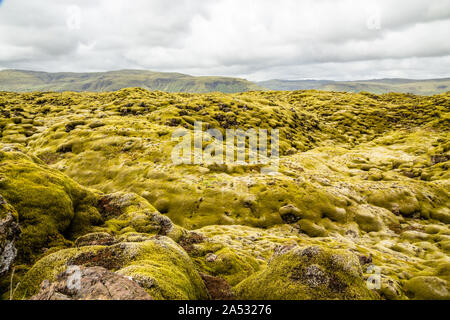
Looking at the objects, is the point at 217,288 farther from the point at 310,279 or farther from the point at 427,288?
the point at 427,288

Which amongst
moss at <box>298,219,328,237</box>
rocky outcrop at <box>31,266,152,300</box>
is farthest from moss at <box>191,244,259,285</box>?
moss at <box>298,219,328,237</box>

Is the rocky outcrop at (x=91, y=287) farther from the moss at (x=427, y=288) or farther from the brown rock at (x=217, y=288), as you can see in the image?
the moss at (x=427, y=288)

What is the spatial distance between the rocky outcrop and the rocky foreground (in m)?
0.04

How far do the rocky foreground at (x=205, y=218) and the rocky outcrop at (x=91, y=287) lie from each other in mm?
37

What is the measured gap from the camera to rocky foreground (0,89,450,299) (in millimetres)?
8727

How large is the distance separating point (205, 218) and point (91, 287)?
1935 cm

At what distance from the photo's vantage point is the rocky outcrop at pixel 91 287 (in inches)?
243

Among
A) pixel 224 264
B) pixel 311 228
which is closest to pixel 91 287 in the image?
pixel 224 264

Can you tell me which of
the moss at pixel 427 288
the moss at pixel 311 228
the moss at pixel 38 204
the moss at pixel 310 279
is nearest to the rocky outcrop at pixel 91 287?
the moss at pixel 38 204

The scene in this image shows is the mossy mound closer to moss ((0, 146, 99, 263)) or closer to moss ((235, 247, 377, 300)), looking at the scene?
moss ((0, 146, 99, 263))

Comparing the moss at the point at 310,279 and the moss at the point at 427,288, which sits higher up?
the moss at the point at 310,279
